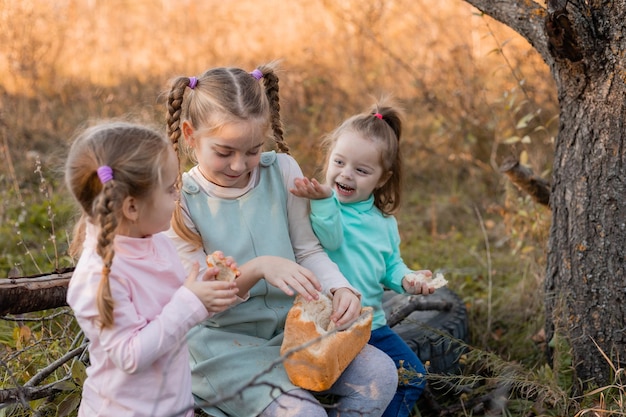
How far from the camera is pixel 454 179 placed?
589cm

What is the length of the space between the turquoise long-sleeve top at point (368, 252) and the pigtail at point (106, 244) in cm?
105

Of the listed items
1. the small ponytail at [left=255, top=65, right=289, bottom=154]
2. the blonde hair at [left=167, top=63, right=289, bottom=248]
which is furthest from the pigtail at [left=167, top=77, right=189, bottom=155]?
the small ponytail at [left=255, top=65, right=289, bottom=154]

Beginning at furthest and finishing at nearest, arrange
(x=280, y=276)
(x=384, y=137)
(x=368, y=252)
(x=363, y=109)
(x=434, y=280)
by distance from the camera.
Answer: (x=363, y=109)
(x=384, y=137)
(x=368, y=252)
(x=434, y=280)
(x=280, y=276)

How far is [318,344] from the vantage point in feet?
7.42

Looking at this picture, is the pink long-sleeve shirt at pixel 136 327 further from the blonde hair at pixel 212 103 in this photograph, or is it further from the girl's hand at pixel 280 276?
the blonde hair at pixel 212 103

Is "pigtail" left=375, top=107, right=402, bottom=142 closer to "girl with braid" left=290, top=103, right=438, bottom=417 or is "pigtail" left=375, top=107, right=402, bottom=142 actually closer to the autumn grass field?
"girl with braid" left=290, top=103, right=438, bottom=417

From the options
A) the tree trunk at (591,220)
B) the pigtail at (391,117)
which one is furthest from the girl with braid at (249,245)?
the tree trunk at (591,220)

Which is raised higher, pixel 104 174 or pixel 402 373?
pixel 104 174

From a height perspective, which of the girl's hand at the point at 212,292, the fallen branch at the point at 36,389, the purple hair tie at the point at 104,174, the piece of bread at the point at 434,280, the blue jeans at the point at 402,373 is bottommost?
the fallen branch at the point at 36,389

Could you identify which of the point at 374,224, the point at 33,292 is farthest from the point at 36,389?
the point at 374,224

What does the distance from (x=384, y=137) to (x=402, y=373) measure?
1.03m

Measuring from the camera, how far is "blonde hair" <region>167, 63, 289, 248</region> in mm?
2375

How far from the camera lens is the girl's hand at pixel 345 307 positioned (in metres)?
2.38

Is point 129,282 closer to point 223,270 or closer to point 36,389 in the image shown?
point 223,270
